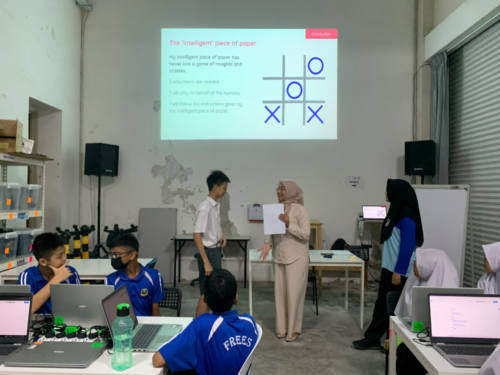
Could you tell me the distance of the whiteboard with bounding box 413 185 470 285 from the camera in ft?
12.7

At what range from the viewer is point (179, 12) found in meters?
5.25

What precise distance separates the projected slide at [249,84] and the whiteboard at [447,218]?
5.83ft

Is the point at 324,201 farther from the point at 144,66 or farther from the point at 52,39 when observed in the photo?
the point at 52,39

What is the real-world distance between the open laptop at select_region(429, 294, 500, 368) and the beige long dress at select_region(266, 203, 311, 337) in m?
1.52

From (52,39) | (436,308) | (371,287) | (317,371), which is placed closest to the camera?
(436,308)

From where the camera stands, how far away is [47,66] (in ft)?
14.4

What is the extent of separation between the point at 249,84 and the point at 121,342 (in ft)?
14.1

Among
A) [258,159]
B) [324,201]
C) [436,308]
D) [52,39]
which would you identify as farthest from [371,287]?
[52,39]

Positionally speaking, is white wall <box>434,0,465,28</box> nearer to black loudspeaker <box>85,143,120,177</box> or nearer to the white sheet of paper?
the white sheet of paper

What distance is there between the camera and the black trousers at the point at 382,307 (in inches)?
114

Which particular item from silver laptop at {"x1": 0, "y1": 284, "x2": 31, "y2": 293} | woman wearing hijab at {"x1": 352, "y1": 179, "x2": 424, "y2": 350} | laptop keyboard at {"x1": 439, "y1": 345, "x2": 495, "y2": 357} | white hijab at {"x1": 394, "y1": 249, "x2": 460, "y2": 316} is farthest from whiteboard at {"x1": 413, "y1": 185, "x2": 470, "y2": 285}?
silver laptop at {"x1": 0, "y1": 284, "x2": 31, "y2": 293}

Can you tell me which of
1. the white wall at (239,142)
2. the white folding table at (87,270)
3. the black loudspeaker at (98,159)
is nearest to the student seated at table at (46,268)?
the white folding table at (87,270)

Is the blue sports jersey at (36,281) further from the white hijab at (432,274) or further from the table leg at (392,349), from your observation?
the white hijab at (432,274)

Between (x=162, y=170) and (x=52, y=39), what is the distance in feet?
7.29
